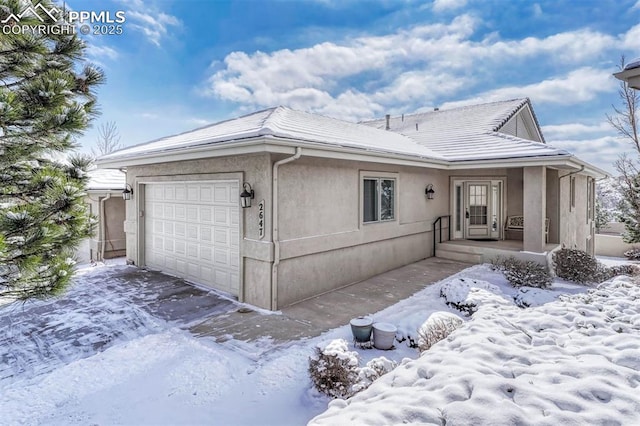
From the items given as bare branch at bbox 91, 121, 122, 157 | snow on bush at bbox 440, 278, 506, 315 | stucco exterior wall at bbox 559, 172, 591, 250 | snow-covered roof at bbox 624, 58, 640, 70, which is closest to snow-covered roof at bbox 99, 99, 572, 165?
stucco exterior wall at bbox 559, 172, 591, 250

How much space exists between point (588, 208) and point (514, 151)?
8.43m

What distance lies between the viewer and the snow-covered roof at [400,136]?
758cm

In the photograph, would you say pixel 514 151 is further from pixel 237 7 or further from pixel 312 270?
pixel 237 7

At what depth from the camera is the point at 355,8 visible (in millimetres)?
11414

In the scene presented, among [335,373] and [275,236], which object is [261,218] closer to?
[275,236]

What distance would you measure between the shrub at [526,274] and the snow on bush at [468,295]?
1.34 m

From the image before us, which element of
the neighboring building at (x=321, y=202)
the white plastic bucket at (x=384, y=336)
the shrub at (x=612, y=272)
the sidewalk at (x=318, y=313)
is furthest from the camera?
the shrub at (x=612, y=272)

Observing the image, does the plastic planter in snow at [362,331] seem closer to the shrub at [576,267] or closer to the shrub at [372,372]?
the shrub at [372,372]

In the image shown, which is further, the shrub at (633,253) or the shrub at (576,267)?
the shrub at (633,253)

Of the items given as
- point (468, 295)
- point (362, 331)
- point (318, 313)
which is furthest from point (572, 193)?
point (362, 331)

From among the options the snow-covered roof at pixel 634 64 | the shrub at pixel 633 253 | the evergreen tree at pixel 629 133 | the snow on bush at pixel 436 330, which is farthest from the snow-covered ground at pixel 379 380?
the shrub at pixel 633 253

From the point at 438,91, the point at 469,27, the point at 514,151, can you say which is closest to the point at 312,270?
the point at 514,151

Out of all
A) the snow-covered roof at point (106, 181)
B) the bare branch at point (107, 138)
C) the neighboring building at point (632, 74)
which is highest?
the bare branch at point (107, 138)

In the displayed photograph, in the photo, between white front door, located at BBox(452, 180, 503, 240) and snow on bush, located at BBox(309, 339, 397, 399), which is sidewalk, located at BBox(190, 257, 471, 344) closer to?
snow on bush, located at BBox(309, 339, 397, 399)
